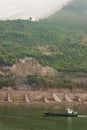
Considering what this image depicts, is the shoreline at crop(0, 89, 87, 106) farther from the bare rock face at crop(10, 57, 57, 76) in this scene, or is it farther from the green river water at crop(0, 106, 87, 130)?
the green river water at crop(0, 106, 87, 130)

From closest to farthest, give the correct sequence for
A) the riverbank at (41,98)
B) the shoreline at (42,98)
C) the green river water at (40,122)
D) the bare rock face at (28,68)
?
the green river water at (40,122) < the shoreline at (42,98) < the riverbank at (41,98) < the bare rock face at (28,68)

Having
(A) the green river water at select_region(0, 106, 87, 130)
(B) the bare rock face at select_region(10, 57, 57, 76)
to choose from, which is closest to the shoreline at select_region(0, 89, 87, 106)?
(B) the bare rock face at select_region(10, 57, 57, 76)

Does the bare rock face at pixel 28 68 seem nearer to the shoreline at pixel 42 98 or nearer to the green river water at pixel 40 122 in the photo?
the shoreline at pixel 42 98

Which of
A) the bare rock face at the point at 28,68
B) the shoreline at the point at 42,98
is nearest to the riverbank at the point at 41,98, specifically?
the shoreline at the point at 42,98

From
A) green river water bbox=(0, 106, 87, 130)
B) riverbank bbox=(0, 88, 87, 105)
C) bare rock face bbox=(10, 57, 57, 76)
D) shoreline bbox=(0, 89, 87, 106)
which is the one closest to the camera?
green river water bbox=(0, 106, 87, 130)

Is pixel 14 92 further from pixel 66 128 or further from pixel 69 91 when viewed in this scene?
pixel 66 128

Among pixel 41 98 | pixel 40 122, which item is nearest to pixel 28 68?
pixel 41 98

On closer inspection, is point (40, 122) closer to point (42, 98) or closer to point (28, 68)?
point (42, 98)

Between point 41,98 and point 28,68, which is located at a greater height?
point 28,68
